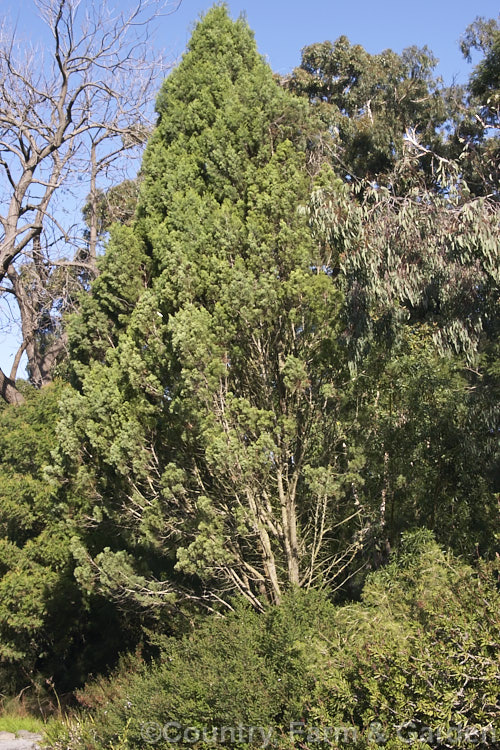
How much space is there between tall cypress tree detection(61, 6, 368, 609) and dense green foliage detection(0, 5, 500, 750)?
3 cm

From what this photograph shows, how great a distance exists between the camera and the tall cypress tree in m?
7.27

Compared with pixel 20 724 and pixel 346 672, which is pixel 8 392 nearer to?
pixel 20 724

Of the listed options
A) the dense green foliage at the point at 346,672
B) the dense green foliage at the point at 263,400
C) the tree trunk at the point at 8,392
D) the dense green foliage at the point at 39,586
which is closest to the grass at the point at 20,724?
the dense green foliage at the point at 39,586

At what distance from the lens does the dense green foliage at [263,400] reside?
695 centimetres

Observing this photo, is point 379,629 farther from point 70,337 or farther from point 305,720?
point 70,337

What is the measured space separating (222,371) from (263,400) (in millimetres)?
916

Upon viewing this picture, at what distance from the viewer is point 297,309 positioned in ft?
24.4

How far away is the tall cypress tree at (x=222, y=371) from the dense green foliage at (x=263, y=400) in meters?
0.03

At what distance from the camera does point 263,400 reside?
311 inches

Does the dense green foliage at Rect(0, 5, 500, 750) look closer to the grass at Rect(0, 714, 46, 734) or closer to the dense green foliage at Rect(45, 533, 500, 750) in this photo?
the dense green foliage at Rect(45, 533, 500, 750)

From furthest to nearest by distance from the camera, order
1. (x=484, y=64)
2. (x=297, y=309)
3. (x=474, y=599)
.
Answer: (x=484, y=64)
(x=297, y=309)
(x=474, y=599)

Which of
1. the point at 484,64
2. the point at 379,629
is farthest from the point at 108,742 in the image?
the point at 484,64

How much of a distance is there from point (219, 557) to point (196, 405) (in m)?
1.55

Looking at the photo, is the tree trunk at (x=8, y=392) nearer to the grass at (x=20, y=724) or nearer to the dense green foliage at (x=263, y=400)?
the grass at (x=20, y=724)
